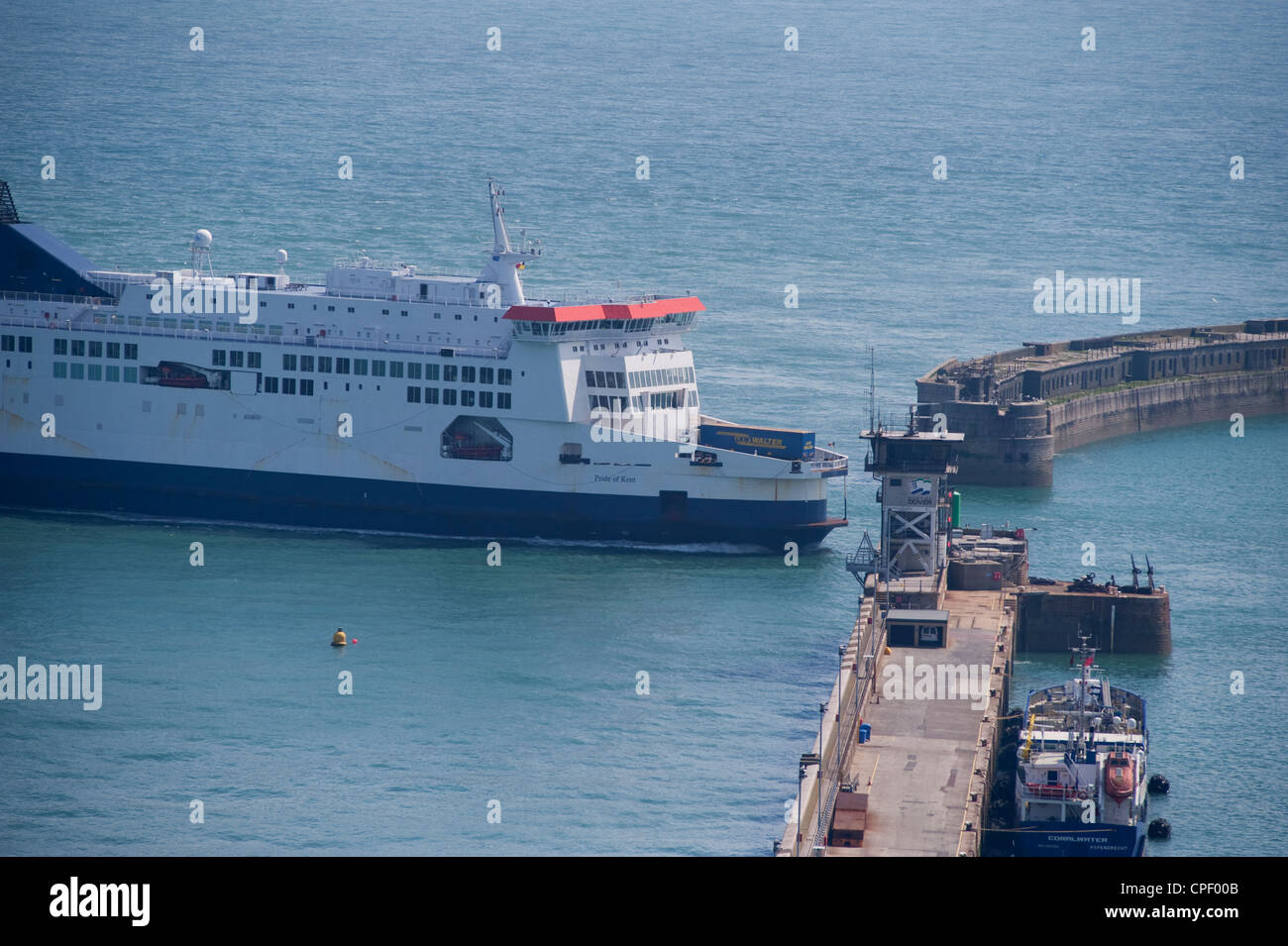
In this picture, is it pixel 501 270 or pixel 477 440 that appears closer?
pixel 477 440

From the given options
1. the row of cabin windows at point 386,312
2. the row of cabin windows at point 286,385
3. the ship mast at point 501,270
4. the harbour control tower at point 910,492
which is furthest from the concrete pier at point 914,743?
the row of cabin windows at point 286,385

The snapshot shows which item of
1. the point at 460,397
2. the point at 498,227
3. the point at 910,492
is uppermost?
the point at 498,227

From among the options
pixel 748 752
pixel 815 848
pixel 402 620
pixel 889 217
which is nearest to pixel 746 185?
pixel 889 217

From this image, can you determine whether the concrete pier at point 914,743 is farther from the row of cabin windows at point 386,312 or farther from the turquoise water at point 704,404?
the row of cabin windows at point 386,312

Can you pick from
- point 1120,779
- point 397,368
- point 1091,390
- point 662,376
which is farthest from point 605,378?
point 1091,390

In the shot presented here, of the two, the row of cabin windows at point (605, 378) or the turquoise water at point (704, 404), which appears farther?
the row of cabin windows at point (605, 378)

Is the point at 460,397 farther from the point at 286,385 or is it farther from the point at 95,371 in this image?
the point at 95,371
